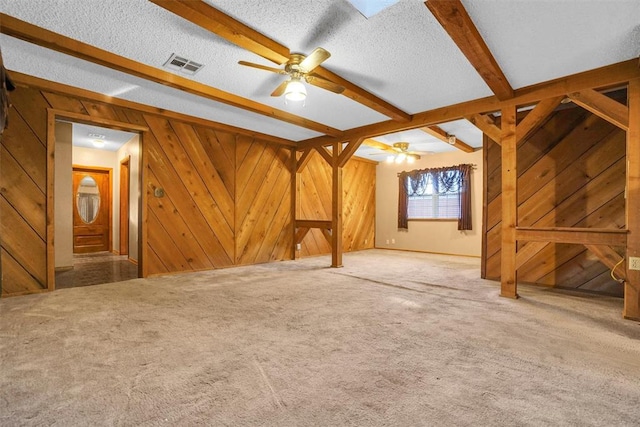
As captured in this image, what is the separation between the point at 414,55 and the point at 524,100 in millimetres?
1598

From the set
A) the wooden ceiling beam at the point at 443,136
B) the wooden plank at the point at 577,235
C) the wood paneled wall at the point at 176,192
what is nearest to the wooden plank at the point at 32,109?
the wood paneled wall at the point at 176,192

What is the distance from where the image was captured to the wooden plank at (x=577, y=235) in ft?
8.75

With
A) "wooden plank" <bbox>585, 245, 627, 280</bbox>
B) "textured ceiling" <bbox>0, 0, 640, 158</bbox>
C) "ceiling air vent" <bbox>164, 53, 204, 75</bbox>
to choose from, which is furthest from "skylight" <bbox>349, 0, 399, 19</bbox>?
"wooden plank" <bbox>585, 245, 627, 280</bbox>

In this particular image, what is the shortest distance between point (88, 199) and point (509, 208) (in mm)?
8238

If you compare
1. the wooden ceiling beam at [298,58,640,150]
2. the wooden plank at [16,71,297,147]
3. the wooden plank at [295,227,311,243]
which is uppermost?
the wooden plank at [16,71,297,147]

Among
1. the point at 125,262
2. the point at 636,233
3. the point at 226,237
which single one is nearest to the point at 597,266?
the point at 636,233

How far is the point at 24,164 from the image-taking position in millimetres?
3293

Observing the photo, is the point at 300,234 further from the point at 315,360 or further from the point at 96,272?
the point at 315,360

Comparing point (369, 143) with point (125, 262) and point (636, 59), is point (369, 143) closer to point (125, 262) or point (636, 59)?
point (636, 59)

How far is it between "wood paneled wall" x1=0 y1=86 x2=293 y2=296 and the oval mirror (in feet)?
12.3

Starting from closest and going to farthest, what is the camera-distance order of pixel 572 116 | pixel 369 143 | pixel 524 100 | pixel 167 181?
pixel 524 100
pixel 572 116
pixel 167 181
pixel 369 143

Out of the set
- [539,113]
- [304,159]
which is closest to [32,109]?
[304,159]

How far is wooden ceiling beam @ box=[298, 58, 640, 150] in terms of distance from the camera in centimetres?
272

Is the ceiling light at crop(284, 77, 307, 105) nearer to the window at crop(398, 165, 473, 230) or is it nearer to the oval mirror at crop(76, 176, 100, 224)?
the window at crop(398, 165, 473, 230)
